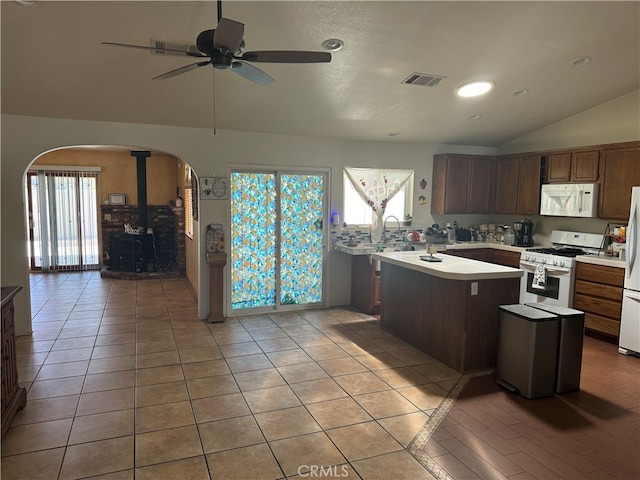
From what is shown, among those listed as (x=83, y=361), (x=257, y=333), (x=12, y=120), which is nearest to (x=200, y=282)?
(x=257, y=333)

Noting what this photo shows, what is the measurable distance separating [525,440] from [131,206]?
845 cm

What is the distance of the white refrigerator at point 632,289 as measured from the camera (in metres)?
4.19

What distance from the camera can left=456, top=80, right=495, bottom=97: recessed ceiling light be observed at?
4340 millimetres

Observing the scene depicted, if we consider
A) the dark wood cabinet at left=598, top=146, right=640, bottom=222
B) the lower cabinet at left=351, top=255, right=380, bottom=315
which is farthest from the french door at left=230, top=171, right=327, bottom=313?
the dark wood cabinet at left=598, top=146, right=640, bottom=222

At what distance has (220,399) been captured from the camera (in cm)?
329

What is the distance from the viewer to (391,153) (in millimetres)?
6211

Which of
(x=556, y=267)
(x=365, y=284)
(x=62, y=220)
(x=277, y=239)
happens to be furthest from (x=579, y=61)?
(x=62, y=220)

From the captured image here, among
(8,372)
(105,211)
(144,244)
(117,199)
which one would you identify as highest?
(117,199)

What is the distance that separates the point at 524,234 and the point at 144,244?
686 centimetres

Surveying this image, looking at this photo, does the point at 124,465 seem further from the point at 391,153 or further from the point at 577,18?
the point at 391,153

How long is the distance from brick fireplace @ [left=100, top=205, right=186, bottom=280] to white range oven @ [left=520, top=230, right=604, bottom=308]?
6083mm

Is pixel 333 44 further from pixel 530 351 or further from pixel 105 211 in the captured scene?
pixel 105 211

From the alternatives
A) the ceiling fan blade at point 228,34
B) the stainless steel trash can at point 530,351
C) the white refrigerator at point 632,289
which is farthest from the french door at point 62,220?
the white refrigerator at point 632,289

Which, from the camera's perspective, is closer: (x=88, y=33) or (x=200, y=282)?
(x=88, y=33)
